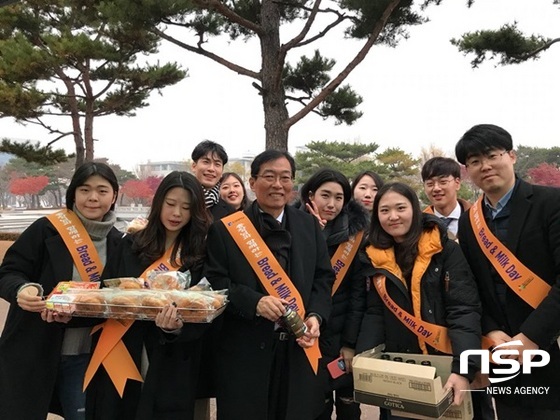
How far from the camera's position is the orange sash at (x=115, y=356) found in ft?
6.37

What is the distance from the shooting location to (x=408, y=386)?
1.77 metres

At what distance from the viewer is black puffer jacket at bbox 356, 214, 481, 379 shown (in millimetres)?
1904

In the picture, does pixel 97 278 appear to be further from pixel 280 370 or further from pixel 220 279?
pixel 280 370

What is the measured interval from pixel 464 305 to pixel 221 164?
1.92 metres

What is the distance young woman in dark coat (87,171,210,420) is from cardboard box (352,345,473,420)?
2.55ft

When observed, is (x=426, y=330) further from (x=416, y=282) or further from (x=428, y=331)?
(x=416, y=282)

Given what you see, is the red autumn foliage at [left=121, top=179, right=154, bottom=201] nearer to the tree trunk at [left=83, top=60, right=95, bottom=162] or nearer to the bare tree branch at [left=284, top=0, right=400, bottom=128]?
the tree trunk at [left=83, top=60, right=95, bottom=162]

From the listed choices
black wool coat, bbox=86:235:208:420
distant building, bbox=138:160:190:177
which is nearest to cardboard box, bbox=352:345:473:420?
black wool coat, bbox=86:235:208:420

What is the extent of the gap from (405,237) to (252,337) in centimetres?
91

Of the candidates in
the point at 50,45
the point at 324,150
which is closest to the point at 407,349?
the point at 50,45

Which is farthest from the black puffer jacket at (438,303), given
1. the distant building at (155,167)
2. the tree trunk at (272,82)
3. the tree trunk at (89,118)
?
the distant building at (155,167)

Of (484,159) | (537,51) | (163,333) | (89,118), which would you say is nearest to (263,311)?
(163,333)

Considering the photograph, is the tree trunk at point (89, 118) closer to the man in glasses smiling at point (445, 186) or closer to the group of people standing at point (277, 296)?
the group of people standing at point (277, 296)

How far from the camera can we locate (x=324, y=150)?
2395 cm
